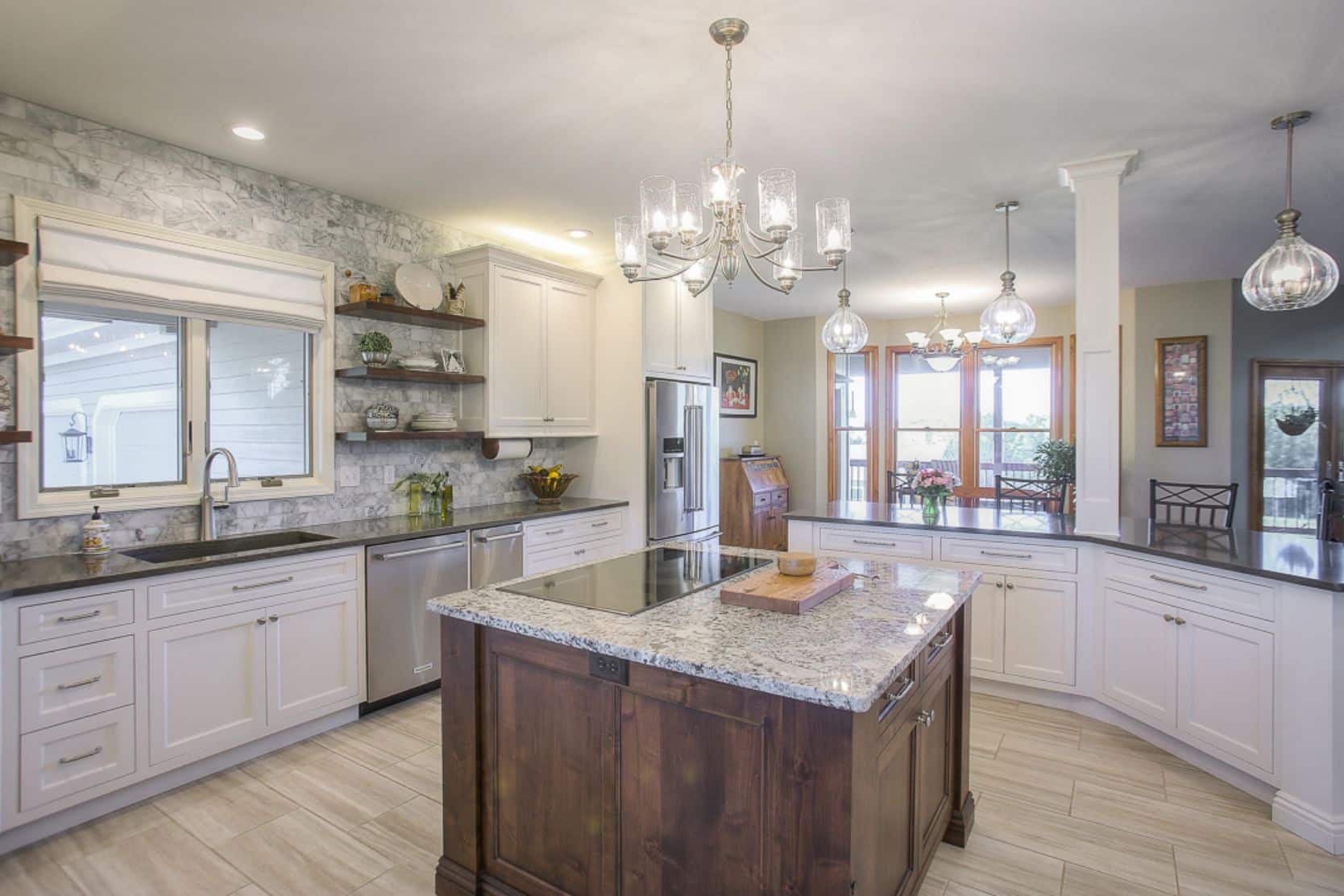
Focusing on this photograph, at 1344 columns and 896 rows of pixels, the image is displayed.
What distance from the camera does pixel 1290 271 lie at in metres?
2.70

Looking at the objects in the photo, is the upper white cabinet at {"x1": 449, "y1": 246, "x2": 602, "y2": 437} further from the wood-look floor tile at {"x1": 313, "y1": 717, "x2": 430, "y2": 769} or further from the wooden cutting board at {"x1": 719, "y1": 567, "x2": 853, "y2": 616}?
the wooden cutting board at {"x1": 719, "y1": 567, "x2": 853, "y2": 616}

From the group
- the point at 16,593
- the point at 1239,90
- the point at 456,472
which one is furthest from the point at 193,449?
the point at 1239,90

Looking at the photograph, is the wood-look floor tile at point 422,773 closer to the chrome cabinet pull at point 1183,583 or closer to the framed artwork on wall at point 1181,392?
the chrome cabinet pull at point 1183,583

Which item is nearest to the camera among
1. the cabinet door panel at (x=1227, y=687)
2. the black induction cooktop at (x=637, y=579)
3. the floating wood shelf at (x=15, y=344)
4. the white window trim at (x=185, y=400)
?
the black induction cooktop at (x=637, y=579)

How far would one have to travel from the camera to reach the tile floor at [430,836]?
2.07m

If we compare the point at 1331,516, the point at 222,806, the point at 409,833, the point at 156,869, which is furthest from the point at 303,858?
the point at 1331,516

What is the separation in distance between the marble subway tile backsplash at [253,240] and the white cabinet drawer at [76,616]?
57 centimetres

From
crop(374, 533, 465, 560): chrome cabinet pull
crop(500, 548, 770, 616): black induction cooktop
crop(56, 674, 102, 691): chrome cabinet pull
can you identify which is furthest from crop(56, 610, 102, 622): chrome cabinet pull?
crop(500, 548, 770, 616): black induction cooktop

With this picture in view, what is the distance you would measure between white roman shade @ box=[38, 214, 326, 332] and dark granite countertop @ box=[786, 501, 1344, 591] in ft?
9.65

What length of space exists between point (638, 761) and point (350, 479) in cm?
277

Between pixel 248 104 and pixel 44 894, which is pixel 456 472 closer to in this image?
pixel 248 104

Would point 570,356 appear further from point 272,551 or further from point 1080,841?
point 1080,841

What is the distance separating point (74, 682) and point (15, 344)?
119 cm

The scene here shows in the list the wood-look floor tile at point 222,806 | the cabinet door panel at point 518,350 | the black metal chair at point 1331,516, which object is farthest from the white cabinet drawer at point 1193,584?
the wood-look floor tile at point 222,806
